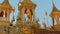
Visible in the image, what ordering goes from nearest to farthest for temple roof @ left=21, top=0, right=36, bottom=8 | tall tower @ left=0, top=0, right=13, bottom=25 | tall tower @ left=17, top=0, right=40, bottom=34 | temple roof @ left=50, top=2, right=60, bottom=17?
tall tower @ left=17, top=0, right=40, bottom=34 < tall tower @ left=0, top=0, right=13, bottom=25 < temple roof @ left=21, top=0, right=36, bottom=8 < temple roof @ left=50, top=2, right=60, bottom=17

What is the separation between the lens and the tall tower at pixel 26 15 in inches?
203

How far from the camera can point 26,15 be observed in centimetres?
576

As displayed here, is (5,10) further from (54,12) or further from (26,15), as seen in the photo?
(54,12)

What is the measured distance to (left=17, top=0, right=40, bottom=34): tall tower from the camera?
515 centimetres

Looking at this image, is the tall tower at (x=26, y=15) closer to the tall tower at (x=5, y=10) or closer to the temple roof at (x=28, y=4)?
the temple roof at (x=28, y=4)

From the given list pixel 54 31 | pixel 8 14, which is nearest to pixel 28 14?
pixel 8 14

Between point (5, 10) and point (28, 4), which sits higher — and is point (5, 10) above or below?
below

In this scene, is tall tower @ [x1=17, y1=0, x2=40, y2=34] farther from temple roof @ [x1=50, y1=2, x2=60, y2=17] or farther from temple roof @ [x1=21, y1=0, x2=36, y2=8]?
temple roof @ [x1=50, y1=2, x2=60, y2=17]

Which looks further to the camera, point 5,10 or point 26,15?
point 26,15

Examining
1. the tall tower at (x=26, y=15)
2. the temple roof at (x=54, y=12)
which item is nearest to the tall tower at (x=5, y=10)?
the tall tower at (x=26, y=15)

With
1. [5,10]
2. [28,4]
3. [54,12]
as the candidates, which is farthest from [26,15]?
[54,12]

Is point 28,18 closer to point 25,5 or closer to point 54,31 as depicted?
point 25,5

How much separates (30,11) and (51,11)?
64 cm

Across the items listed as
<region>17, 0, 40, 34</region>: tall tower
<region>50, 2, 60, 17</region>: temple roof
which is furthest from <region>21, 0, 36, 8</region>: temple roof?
<region>50, 2, 60, 17</region>: temple roof
